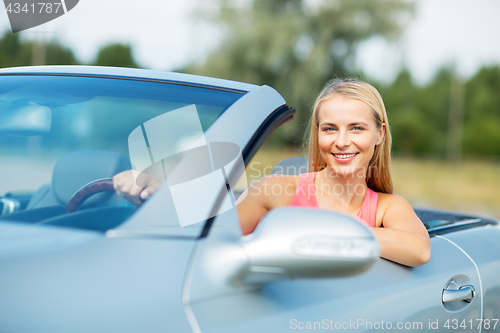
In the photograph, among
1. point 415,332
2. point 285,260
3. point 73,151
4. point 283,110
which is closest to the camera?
point 285,260

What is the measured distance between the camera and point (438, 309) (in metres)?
1.47

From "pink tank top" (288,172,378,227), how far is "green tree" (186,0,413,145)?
609 inches

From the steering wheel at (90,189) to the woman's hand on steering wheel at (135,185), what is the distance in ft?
0.08

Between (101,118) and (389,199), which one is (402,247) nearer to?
(389,199)

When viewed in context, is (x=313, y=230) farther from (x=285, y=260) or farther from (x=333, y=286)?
(x=333, y=286)

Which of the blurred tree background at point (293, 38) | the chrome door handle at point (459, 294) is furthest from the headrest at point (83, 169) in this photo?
the blurred tree background at point (293, 38)

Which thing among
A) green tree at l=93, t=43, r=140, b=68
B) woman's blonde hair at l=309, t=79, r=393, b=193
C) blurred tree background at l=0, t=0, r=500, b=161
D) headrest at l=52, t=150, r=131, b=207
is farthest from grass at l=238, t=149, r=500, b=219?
green tree at l=93, t=43, r=140, b=68

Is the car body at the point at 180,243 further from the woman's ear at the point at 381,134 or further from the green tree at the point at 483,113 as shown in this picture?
the green tree at the point at 483,113

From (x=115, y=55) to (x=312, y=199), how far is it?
49.9m

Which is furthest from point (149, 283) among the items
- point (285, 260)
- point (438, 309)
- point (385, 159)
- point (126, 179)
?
point (385, 159)

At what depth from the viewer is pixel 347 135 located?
1626 millimetres

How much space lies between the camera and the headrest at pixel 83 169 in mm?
1462

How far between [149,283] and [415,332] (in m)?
0.87

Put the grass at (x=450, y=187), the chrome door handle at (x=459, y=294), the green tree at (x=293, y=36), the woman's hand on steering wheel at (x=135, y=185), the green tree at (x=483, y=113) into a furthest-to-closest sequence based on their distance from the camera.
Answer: the green tree at (x=483, y=113) < the green tree at (x=293, y=36) < the grass at (x=450, y=187) < the chrome door handle at (x=459, y=294) < the woman's hand on steering wheel at (x=135, y=185)
